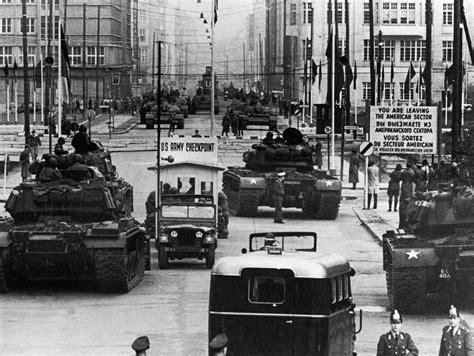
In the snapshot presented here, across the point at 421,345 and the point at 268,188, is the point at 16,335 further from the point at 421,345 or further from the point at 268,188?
the point at 268,188

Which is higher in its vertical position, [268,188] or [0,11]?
[0,11]

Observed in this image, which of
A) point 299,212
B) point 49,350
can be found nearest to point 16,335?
point 49,350

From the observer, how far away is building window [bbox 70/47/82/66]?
11700 centimetres

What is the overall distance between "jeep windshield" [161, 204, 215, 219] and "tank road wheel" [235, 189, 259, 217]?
10996 mm

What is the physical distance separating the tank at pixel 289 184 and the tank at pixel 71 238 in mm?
13429

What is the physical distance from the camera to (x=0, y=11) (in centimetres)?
8081

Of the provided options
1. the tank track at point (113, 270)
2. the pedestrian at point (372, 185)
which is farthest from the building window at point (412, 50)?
the tank track at point (113, 270)

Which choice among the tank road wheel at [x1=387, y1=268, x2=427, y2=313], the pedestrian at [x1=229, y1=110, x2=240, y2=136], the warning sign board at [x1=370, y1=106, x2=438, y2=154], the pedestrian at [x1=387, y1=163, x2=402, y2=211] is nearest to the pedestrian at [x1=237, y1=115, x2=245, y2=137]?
the pedestrian at [x1=229, y1=110, x2=240, y2=136]

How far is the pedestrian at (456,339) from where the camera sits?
17.0m

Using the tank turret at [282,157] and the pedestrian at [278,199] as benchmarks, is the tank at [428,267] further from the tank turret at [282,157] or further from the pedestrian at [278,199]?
the tank turret at [282,157]

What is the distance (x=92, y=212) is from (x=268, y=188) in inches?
590

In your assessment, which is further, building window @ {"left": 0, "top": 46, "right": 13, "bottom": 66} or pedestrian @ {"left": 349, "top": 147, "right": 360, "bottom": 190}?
building window @ {"left": 0, "top": 46, "right": 13, "bottom": 66}

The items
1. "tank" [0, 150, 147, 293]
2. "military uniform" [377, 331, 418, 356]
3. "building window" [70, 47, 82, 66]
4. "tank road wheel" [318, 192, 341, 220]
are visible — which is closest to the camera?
"military uniform" [377, 331, 418, 356]

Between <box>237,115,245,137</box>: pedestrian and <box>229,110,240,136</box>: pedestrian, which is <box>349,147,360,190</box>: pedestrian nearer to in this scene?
<box>237,115,245,137</box>: pedestrian
